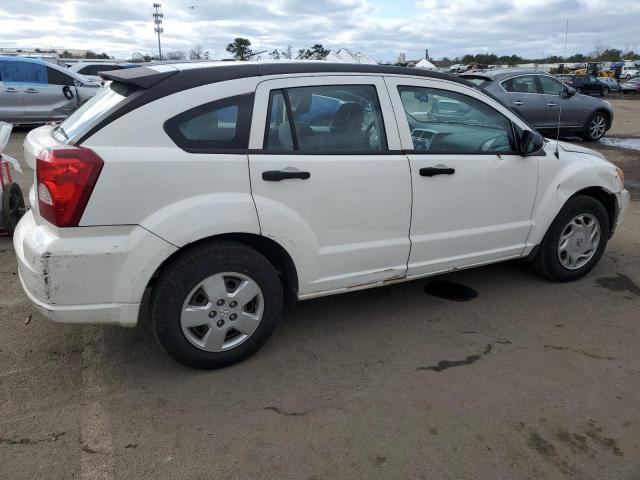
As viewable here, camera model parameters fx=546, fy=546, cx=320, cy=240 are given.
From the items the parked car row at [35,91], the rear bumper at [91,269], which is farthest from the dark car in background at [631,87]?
the rear bumper at [91,269]

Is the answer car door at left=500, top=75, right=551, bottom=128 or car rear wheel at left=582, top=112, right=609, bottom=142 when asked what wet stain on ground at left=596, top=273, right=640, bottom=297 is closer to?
car door at left=500, top=75, right=551, bottom=128

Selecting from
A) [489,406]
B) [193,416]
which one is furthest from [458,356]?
[193,416]

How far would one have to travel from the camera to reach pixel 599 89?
106 ft

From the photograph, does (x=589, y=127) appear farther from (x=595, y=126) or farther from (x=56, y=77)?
(x=56, y=77)

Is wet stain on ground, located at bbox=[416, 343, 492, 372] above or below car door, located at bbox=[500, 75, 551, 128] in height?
below

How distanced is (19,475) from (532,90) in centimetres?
1183

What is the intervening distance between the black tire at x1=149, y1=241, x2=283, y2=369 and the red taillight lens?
0.57 meters

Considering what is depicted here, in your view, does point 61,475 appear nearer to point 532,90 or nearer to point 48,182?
point 48,182

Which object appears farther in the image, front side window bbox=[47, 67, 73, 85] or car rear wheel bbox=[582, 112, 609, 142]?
front side window bbox=[47, 67, 73, 85]

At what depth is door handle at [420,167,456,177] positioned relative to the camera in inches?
141

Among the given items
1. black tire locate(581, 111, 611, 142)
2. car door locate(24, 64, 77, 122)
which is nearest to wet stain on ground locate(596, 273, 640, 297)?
black tire locate(581, 111, 611, 142)

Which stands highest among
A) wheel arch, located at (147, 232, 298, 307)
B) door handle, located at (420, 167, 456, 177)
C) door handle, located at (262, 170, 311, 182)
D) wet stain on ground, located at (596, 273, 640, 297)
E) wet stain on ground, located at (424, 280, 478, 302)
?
door handle, located at (262, 170, 311, 182)

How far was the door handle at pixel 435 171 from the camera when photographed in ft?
11.8

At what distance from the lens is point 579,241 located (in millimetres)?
4562
